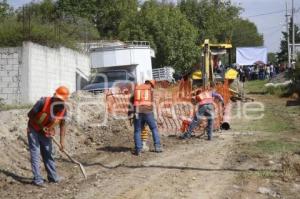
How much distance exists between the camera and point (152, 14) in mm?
50281

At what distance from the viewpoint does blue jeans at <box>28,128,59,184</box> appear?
1044 cm

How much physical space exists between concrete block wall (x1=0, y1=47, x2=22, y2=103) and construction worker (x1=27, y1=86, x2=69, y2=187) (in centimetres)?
1003

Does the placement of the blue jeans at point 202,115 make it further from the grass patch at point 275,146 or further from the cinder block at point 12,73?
the cinder block at point 12,73

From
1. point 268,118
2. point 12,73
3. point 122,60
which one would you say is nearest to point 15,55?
point 12,73

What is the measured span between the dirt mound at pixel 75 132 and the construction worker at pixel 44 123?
2.53 ft

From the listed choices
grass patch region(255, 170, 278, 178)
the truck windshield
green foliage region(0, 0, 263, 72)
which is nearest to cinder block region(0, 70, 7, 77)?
the truck windshield

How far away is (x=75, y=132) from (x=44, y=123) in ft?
18.4

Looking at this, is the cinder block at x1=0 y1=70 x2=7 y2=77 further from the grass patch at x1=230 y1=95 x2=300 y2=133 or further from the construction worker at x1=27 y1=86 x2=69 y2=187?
the construction worker at x1=27 y1=86 x2=69 y2=187

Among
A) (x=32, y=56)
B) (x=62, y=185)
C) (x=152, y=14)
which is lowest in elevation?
(x=62, y=185)

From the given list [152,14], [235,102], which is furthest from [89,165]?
[152,14]

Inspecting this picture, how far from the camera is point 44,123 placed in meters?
10.4

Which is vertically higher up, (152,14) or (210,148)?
Answer: (152,14)

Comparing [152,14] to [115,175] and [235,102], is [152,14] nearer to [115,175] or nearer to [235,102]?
[235,102]

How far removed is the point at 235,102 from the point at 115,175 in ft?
57.5
